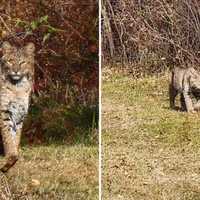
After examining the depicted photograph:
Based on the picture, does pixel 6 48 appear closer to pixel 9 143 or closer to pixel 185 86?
pixel 9 143

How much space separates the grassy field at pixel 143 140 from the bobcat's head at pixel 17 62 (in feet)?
1.74

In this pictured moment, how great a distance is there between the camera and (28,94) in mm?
4754

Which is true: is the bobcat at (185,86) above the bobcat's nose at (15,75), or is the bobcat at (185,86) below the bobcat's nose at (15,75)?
below

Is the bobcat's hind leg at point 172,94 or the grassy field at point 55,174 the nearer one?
the grassy field at point 55,174

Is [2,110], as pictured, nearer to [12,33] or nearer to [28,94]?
[28,94]

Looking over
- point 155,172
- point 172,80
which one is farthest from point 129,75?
point 155,172

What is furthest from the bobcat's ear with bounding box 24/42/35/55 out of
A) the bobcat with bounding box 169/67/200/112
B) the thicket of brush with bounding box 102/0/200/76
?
the bobcat with bounding box 169/67/200/112

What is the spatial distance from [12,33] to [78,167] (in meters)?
1.03

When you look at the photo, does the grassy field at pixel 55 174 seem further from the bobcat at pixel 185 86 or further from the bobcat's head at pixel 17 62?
the bobcat at pixel 185 86

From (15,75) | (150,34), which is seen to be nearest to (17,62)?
(15,75)

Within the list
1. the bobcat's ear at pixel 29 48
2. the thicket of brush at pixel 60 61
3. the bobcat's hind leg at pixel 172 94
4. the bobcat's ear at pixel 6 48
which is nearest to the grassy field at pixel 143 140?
the bobcat's hind leg at pixel 172 94

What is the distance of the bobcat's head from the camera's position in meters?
4.68

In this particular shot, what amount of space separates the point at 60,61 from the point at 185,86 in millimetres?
891

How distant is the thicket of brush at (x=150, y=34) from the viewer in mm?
4781
